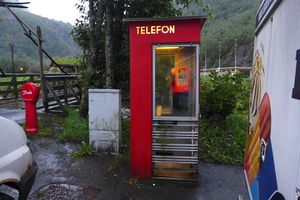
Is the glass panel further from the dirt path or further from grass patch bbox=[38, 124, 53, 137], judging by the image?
grass patch bbox=[38, 124, 53, 137]

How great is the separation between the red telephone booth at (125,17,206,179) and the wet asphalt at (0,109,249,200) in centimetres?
27

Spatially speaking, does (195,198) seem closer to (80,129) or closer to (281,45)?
(281,45)

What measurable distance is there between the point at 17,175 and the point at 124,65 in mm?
5847

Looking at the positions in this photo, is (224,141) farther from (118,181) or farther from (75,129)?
(75,129)

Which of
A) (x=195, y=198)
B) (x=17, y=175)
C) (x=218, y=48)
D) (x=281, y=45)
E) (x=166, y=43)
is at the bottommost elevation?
(x=195, y=198)

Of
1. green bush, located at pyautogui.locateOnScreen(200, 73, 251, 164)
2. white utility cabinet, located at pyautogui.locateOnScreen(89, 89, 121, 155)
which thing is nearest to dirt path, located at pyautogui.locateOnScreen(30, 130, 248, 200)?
white utility cabinet, located at pyautogui.locateOnScreen(89, 89, 121, 155)

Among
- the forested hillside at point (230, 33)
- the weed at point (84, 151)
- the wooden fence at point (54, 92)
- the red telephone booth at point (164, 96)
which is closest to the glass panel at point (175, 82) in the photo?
the red telephone booth at point (164, 96)

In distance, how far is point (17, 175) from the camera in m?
2.97

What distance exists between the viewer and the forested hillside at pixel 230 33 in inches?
3506

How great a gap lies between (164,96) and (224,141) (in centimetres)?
262

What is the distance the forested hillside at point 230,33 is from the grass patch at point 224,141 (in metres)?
82.5

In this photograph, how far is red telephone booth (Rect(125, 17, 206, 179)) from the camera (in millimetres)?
4754

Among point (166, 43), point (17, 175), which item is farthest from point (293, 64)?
point (166, 43)

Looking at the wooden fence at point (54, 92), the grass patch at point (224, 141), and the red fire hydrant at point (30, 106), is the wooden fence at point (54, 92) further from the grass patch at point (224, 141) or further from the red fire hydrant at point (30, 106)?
the grass patch at point (224, 141)
